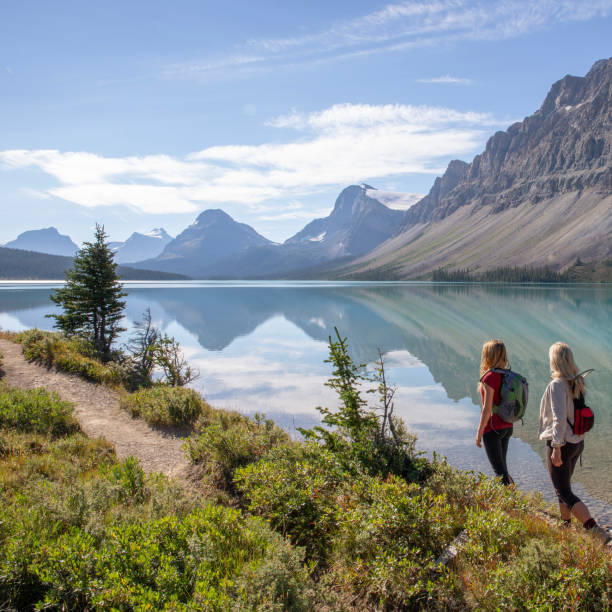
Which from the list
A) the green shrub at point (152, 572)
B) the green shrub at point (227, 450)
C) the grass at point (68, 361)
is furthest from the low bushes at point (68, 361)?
the green shrub at point (152, 572)

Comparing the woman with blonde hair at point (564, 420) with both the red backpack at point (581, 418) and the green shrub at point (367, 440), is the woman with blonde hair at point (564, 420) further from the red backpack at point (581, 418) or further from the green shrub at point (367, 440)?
the green shrub at point (367, 440)

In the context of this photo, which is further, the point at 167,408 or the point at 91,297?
the point at 91,297

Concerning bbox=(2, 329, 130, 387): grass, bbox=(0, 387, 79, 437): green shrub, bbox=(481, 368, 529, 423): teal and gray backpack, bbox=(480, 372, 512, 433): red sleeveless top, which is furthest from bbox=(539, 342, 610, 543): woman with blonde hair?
bbox=(2, 329, 130, 387): grass

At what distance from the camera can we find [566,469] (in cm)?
668

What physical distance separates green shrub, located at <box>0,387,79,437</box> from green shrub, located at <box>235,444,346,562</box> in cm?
662

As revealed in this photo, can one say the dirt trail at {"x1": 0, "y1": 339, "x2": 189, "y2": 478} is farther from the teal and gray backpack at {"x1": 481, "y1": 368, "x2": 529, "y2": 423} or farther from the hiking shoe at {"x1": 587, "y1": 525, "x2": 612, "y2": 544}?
the hiking shoe at {"x1": 587, "y1": 525, "x2": 612, "y2": 544}

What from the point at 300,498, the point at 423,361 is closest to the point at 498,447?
the point at 300,498

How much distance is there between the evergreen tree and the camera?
29.2 meters

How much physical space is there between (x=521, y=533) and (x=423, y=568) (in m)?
1.50

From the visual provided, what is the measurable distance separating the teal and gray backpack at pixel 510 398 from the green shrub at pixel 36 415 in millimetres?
10951

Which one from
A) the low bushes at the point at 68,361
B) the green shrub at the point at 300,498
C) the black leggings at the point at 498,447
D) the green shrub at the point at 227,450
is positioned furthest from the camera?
the low bushes at the point at 68,361

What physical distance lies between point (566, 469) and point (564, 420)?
950 mm

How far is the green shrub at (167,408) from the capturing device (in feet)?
46.6

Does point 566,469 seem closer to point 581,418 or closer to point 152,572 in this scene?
point 581,418
